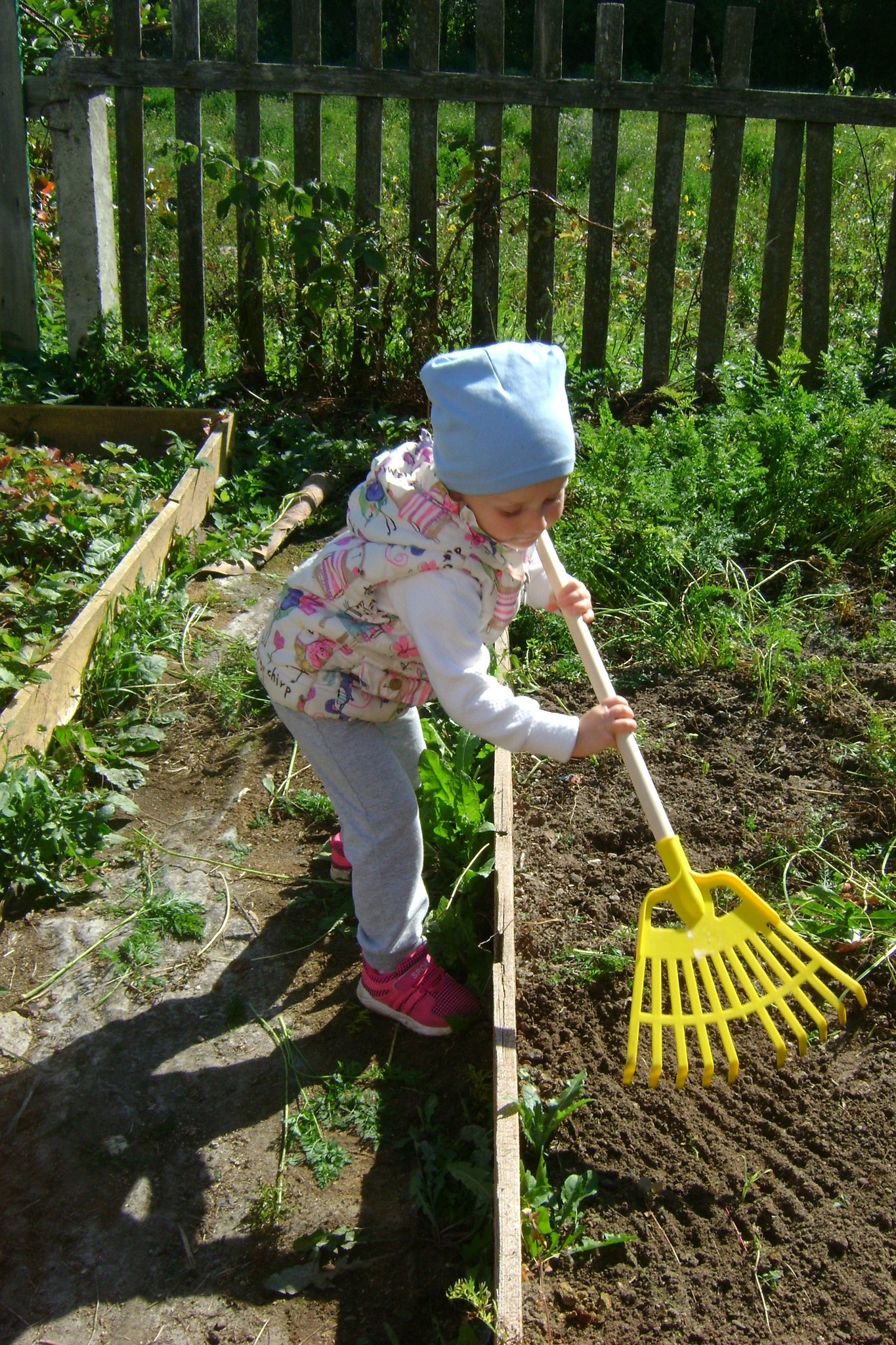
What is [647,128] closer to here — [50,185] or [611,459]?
[50,185]

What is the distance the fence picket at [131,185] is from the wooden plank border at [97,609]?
139 cm

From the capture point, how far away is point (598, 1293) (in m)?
1.86

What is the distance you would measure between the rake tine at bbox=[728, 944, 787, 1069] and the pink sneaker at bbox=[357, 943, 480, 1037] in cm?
61

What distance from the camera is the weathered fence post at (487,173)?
17.2 ft

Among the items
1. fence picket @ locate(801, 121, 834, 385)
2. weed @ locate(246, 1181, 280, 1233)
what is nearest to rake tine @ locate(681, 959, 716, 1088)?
weed @ locate(246, 1181, 280, 1233)

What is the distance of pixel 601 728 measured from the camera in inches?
79.0

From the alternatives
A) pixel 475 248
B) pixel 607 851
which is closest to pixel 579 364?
pixel 475 248

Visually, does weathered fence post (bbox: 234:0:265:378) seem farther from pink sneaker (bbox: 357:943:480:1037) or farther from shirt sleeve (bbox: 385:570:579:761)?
pink sneaker (bbox: 357:943:480:1037)

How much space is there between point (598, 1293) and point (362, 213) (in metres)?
4.96

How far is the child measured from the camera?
1866 mm

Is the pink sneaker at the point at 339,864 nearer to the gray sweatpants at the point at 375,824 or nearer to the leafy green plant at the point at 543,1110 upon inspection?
the gray sweatpants at the point at 375,824

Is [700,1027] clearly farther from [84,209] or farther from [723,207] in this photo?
[84,209]

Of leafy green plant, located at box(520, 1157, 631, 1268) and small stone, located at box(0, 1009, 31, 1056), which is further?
small stone, located at box(0, 1009, 31, 1056)

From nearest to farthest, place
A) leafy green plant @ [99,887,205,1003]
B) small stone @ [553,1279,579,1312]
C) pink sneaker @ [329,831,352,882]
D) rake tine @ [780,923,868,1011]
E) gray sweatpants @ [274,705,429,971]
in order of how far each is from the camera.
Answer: small stone @ [553,1279,579,1312], rake tine @ [780,923,868,1011], gray sweatpants @ [274,705,429,971], leafy green plant @ [99,887,205,1003], pink sneaker @ [329,831,352,882]
